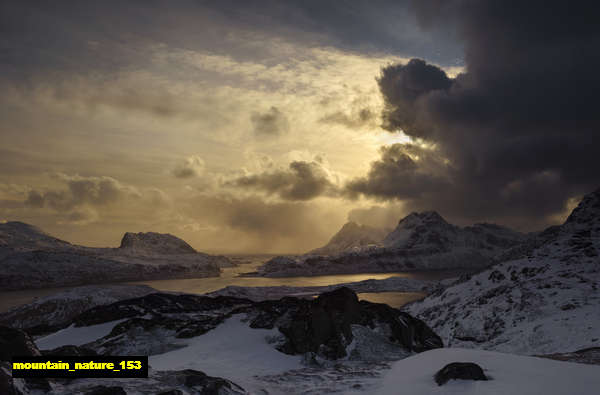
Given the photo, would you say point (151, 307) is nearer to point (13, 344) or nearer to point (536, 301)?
point (13, 344)

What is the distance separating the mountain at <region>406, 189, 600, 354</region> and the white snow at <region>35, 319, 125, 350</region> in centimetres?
5585

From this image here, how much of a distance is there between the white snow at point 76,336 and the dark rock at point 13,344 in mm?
32040

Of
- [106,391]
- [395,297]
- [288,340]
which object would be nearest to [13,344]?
[106,391]

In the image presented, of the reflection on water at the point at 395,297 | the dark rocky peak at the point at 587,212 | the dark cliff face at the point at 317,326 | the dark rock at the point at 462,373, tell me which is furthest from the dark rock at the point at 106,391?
the reflection on water at the point at 395,297

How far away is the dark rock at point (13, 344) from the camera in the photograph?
1647cm

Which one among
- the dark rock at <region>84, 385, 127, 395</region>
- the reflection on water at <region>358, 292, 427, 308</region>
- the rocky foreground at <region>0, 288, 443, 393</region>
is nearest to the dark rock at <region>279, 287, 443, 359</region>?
the rocky foreground at <region>0, 288, 443, 393</region>

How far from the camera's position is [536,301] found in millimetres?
62688

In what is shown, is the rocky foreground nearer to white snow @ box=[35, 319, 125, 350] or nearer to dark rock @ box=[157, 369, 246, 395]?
white snow @ box=[35, 319, 125, 350]

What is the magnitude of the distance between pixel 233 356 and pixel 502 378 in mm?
21427

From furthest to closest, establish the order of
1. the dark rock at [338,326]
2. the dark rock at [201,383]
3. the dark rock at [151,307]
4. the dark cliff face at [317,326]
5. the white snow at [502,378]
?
the dark rock at [151,307] < the dark cliff face at [317,326] < the dark rock at [338,326] < the dark rock at [201,383] < the white snow at [502,378]

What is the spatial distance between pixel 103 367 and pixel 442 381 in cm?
1696

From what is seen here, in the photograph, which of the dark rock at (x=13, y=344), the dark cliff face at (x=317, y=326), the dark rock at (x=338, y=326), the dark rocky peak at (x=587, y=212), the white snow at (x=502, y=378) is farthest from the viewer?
the dark rocky peak at (x=587, y=212)

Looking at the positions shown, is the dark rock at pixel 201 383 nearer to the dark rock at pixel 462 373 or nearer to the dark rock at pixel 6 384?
the dark rock at pixel 6 384

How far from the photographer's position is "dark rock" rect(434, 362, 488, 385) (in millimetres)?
Result: 16703
